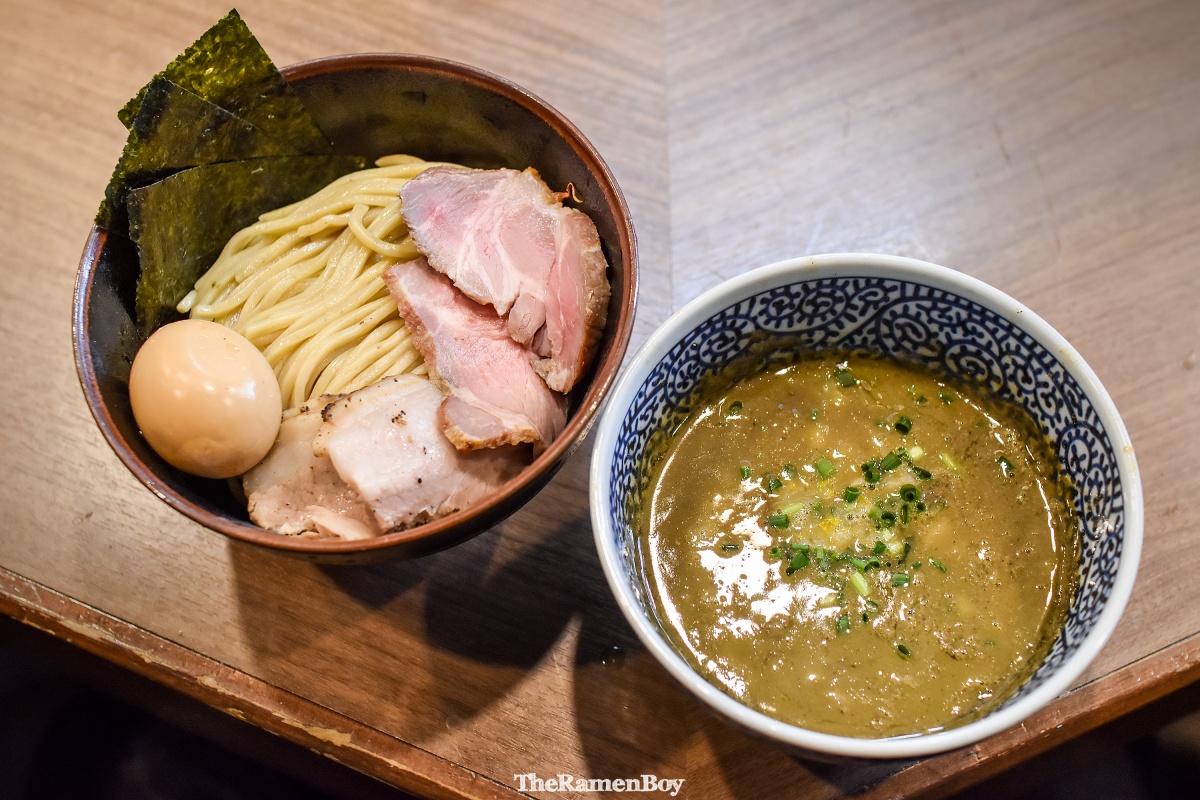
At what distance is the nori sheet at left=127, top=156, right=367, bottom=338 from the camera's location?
4.60ft

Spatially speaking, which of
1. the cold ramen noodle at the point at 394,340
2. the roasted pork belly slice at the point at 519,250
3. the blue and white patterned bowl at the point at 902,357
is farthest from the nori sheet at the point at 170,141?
the blue and white patterned bowl at the point at 902,357

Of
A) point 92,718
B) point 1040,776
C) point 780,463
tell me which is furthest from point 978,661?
point 92,718

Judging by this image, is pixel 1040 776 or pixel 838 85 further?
pixel 838 85

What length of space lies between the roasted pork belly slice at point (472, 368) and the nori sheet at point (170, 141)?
35cm

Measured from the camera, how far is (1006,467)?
133cm

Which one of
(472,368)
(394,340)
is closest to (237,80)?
(394,340)

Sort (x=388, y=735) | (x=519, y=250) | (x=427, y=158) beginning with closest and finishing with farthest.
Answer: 1. (x=388, y=735)
2. (x=519, y=250)
3. (x=427, y=158)

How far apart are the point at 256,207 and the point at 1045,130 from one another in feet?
5.31

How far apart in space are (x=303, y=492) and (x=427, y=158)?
0.70 meters

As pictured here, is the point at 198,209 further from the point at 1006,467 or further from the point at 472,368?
the point at 1006,467

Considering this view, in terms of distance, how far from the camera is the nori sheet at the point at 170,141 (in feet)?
4.45

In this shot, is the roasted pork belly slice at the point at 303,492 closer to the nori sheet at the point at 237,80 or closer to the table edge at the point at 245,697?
the table edge at the point at 245,697

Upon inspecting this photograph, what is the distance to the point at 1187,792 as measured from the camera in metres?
1.79

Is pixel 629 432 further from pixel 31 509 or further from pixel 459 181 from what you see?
pixel 31 509
